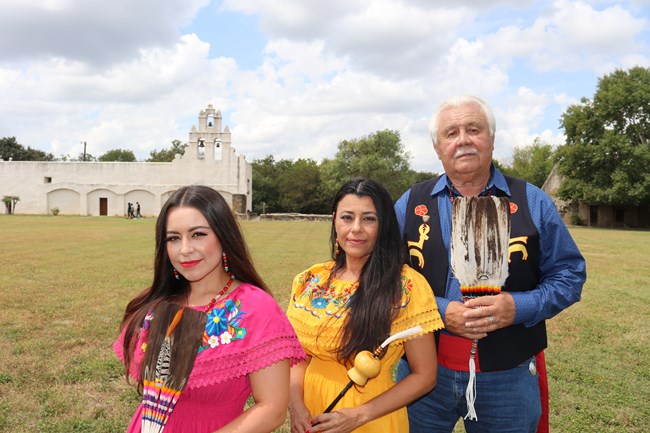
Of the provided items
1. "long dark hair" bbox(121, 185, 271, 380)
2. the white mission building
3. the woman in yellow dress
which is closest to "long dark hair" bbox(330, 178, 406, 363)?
the woman in yellow dress

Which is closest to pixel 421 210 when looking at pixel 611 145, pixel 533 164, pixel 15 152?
pixel 611 145

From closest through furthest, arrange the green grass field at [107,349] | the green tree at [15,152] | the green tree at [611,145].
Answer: the green grass field at [107,349]
the green tree at [611,145]
the green tree at [15,152]

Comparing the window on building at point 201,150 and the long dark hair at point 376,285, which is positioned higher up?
the window on building at point 201,150

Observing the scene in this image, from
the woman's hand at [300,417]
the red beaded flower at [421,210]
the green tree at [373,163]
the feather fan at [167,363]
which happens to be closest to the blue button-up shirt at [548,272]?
the red beaded flower at [421,210]

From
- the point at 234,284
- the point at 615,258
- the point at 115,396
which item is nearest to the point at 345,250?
the point at 234,284

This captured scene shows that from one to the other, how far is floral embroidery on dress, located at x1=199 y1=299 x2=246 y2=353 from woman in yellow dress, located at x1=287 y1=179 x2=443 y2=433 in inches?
19.3

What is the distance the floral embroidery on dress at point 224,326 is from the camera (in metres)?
1.79

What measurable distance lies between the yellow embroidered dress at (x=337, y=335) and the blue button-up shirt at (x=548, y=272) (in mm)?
140

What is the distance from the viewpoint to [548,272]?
2.26 m

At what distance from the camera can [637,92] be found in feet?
116

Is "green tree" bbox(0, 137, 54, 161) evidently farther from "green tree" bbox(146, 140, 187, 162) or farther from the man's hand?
the man's hand

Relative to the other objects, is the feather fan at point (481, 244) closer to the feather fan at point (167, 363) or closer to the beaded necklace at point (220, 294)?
the beaded necklace at point (220, 294)

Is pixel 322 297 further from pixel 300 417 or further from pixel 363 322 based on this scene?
pixel 300 417

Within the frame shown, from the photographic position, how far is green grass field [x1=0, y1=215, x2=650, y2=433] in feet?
13.1
